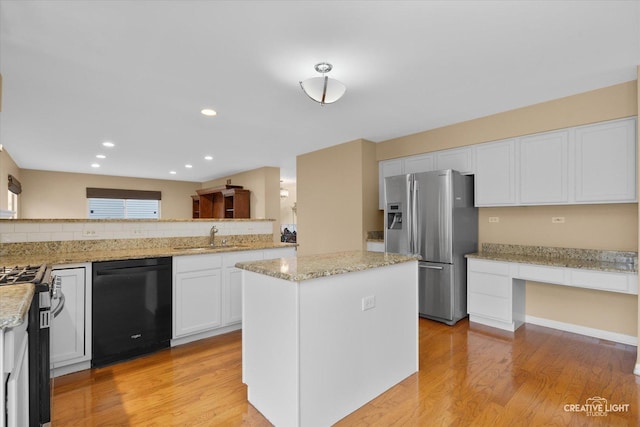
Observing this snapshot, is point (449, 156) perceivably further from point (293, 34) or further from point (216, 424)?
point (216, 424)

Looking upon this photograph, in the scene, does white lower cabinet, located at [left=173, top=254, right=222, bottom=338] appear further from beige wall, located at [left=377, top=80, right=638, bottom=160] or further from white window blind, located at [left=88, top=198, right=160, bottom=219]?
Result: white window blind, located at [left=88, top=198, right=160, bottom=219]

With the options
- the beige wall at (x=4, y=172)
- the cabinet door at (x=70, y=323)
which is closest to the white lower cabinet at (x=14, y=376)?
the cabinet door at (x=70, y=323)

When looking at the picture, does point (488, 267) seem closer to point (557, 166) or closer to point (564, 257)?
point (564, 257)

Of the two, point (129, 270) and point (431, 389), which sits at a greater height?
point (129, 270)

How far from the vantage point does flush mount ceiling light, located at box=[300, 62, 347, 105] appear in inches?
95.9

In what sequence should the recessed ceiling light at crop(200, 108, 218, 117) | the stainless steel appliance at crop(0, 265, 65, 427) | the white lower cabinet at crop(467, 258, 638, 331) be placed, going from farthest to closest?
the recessed ceiling light at crop(200, 108, 218, 117) → the white lower cabinet at crop(467, 258, 638, 331) → the stainless steel appliance at crop(0, 265, 65, 427)

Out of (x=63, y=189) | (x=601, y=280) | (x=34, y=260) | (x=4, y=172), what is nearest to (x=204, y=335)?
(x=34, y=260)

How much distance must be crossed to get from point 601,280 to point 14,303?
3.99 m

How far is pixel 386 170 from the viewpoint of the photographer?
482 centimetres

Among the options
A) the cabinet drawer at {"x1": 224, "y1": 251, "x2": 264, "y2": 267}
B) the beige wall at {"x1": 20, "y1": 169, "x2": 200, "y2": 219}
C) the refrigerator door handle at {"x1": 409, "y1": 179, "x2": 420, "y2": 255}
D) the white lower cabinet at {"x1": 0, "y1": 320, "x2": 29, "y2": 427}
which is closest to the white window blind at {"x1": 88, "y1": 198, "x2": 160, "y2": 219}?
the beige wall at {"x1": 20, "y1": 169, "x2": 200, "y2": 219}

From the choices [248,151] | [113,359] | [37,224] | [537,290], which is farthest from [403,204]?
[37,224]

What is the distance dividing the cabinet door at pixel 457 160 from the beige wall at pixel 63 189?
761 cm

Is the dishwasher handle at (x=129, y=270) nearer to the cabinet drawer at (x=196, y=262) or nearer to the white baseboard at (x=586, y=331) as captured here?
the cabinet drawer at (x=196, y=262)

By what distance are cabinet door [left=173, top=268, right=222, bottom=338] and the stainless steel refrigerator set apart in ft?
7.49
